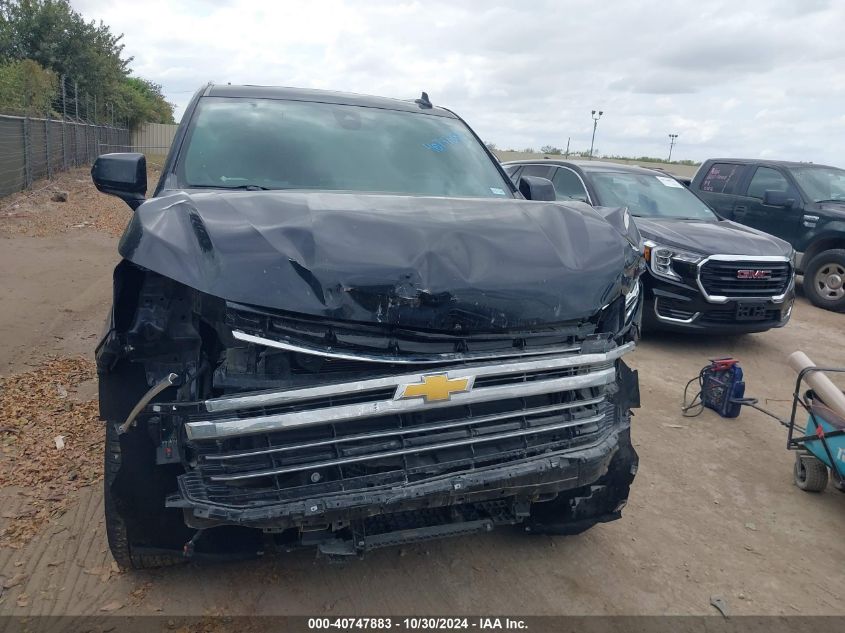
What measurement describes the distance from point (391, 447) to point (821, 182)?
10227mm

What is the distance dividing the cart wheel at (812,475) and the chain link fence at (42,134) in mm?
14566

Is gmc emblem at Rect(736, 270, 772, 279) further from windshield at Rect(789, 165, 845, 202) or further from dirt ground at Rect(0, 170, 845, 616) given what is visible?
windshield at Rect(789, 165, 845, 202)

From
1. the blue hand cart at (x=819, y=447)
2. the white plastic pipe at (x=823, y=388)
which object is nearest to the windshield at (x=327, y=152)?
the white plastic pipe at (x=823, y=388)

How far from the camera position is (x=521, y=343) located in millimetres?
2473

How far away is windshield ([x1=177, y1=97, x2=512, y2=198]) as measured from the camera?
11.6ft

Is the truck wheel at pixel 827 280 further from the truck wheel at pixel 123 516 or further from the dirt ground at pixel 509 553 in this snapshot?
the truck wheel at pixel 123 516

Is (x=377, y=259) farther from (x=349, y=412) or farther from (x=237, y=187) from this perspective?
(x=237, y=187)

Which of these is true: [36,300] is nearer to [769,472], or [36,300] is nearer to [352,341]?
[352,341]

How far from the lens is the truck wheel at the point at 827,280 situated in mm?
9344

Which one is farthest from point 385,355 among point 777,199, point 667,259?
point 777,199

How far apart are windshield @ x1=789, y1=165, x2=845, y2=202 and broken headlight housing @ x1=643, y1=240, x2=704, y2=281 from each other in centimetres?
448

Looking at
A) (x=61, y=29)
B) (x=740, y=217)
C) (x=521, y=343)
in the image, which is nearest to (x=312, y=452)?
(x=521, y=343)

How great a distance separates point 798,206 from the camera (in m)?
9.86

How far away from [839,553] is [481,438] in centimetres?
220
